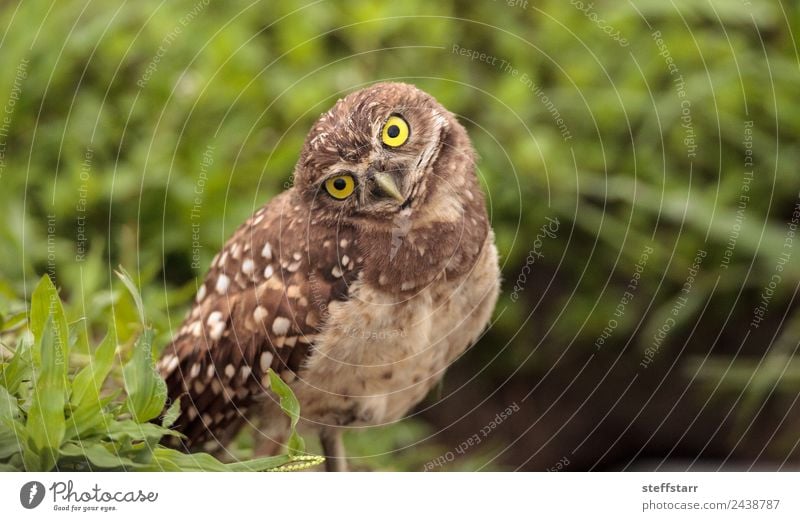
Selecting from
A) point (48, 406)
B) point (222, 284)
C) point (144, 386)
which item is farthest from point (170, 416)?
point (222, 284)

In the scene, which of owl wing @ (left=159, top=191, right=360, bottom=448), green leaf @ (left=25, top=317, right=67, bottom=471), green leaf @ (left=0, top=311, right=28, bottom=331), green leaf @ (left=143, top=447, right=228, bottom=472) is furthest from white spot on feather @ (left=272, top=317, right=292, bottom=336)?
green leaf @ (left=0, top=311, right=28, bottom=331)

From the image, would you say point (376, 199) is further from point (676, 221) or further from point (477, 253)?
point (676, 221)

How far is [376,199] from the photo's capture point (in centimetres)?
121

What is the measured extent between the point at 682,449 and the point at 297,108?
1153 millimetres

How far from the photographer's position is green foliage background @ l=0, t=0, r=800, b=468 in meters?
1.90

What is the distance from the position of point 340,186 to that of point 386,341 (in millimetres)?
262

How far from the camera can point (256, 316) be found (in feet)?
4.45

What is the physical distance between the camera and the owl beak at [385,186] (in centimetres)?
117

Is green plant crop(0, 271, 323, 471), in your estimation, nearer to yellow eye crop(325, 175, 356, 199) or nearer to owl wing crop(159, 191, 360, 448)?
owl wing crop(159, 191, 360, 448)

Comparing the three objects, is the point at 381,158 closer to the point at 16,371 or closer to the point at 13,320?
the point at 16,371

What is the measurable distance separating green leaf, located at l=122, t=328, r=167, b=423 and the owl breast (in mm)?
236

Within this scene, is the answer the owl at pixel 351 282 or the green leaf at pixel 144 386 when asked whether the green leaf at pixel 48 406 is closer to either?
the green leaf at pixel 144 386
